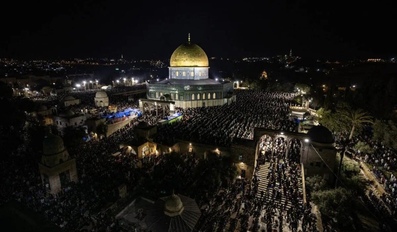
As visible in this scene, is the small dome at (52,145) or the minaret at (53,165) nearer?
the minaret at (53,165)

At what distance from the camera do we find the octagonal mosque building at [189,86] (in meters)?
36.8

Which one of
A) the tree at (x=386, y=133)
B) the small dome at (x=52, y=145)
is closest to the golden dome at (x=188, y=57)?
the tree at (x=386, y=133)

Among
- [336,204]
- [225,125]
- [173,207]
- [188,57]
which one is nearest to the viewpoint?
[173,207]

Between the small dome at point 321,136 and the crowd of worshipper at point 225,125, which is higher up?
the small dome at point 321,136

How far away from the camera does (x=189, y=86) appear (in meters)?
36.5

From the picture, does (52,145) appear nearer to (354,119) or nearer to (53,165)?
(53,165)

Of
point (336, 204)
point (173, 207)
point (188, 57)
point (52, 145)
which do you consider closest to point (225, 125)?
point (336, 204)

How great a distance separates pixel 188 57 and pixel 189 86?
674cm

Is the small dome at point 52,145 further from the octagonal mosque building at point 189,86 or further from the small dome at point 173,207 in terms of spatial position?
the octagonal mosque building at point 189,86

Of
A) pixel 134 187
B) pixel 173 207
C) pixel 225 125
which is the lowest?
pixel 134 187

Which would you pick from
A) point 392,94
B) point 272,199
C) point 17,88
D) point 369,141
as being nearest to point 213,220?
point 272,199

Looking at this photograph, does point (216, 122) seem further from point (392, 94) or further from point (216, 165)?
point (392, 94)

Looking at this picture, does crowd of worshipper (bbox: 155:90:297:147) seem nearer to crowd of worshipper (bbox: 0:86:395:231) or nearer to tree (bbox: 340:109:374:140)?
crowd of worshipper (bbox: 0:86:395:231)

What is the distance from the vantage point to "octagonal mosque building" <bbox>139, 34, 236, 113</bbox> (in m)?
36.8
